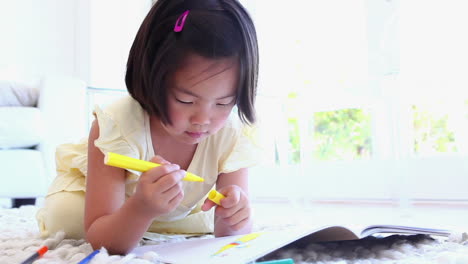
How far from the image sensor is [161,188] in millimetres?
490

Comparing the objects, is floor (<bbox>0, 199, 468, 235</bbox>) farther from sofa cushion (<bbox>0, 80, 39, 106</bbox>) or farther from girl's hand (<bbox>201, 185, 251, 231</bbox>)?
sofa cushion (<bbox>0, 80, 39, 106</bbox>)

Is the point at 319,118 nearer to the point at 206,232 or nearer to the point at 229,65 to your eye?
the point at 206,232

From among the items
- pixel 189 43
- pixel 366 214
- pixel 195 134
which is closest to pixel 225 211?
pixel 195 134

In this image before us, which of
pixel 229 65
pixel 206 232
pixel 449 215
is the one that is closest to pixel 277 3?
pixel 449 215

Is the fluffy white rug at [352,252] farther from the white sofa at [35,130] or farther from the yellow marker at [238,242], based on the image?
the white sofa at [35,130]

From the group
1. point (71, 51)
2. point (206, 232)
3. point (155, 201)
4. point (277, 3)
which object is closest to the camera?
point (155, 201)

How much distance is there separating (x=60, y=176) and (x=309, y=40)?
138cm

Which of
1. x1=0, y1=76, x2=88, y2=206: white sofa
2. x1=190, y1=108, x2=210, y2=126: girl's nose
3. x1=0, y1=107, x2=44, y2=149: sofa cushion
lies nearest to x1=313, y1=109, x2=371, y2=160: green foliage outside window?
x1=0, y1=76, x2=88, y2=206: white sofa

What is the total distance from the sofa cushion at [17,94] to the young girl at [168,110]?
126 centimetres

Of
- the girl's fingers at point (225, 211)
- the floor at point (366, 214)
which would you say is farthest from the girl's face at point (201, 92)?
the floor at point (366, 214)

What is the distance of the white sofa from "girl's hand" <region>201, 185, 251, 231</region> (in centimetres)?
122

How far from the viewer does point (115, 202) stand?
611 millimetres

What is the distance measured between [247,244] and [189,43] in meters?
0.25

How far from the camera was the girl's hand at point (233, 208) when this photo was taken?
0.60 m
